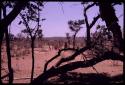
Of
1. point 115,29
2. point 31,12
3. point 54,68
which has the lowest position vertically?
point 54,68

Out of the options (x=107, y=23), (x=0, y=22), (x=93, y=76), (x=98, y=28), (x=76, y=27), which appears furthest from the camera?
(x=76, y=27)

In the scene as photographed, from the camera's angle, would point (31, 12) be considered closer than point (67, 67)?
No

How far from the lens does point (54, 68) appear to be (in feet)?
17.3

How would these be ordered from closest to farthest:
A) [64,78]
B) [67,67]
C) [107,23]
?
[67,67] < [107,23] < [64,78]

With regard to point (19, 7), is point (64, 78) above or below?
below

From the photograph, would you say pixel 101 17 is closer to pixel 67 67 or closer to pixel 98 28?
pixel 98 28

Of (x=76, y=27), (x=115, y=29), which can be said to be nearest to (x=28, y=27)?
(x=115, y=29)

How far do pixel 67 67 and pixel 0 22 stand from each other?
1647 millimetres

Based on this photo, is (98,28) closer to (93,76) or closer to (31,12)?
(31,12)

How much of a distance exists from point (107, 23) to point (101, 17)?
1.64 ft

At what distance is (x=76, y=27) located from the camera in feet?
134

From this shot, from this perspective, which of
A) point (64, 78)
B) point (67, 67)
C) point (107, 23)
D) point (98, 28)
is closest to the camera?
point (67, 67)

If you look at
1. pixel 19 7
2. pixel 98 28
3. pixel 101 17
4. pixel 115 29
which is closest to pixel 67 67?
pixel 19 7

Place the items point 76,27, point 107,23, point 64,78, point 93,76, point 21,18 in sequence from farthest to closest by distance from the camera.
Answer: point 76,27
point 93,76
point 64,78
point 21,18
point 107,23
